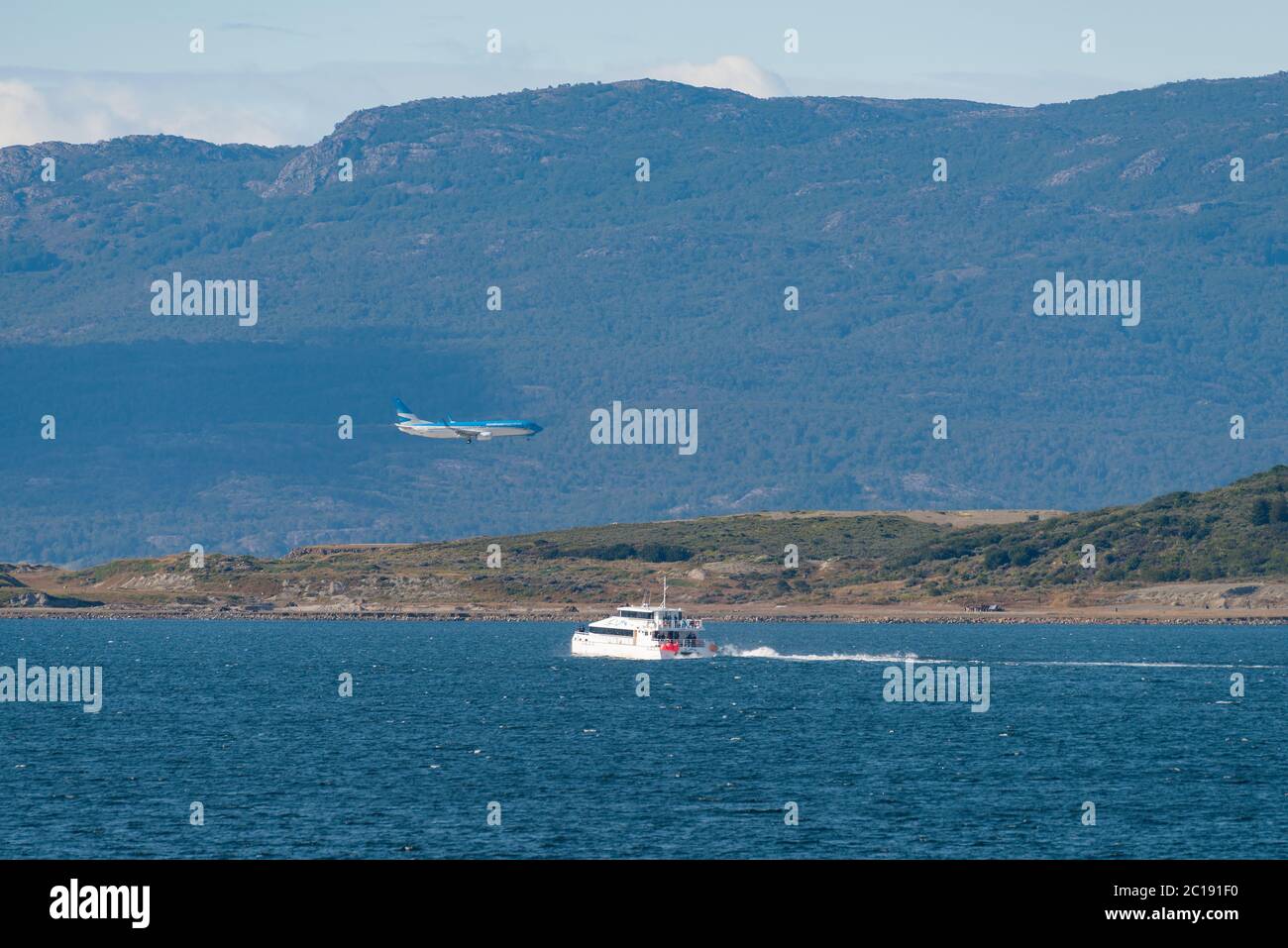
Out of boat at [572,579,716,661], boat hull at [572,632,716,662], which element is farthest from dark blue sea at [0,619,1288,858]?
boat hull at [572,632,716,662]

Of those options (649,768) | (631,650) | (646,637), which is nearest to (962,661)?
(646,637)

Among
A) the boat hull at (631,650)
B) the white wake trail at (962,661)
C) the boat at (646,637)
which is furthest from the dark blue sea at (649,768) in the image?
the white wake trail at (962,661)

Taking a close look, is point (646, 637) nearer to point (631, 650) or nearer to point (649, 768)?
point (631, 650)

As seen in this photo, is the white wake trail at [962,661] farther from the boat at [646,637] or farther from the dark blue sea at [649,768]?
the dark blue sea at [649,768]

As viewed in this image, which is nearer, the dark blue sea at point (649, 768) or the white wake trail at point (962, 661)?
the dark blue sea at point (649, 768)

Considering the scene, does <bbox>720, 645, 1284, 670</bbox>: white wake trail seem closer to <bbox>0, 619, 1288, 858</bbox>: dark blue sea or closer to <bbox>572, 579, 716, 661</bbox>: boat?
<bbox>572, 579, 716, 661</bbox>: boat
